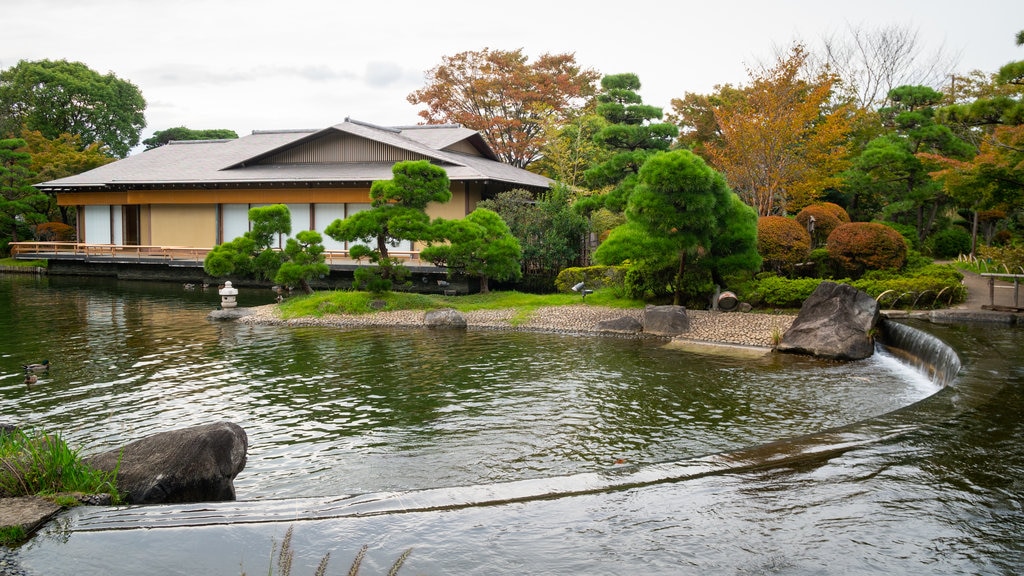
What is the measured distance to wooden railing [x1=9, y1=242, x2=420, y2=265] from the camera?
28094 mm

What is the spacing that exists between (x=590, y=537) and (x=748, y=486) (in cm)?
173

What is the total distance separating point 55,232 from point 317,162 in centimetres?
1483

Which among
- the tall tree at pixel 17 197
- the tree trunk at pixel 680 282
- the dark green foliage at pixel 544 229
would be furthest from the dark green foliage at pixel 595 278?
the tall tree at pixel 17 197

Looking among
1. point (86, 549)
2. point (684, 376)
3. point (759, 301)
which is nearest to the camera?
point (86, 549)

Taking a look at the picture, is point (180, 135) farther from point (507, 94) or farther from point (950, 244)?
point (950, 244)

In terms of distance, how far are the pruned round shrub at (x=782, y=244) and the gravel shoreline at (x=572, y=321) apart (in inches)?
123

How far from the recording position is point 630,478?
20.6ft

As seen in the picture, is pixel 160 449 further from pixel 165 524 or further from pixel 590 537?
pixel 590 537

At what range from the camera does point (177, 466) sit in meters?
5.60

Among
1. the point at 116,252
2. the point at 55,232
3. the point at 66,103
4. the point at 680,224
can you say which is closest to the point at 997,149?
the point at 680,224

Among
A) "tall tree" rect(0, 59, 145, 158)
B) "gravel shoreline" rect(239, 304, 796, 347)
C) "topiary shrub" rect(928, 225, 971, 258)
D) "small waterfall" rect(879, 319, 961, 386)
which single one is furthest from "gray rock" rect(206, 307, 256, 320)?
"tall tree" rect(0, 59, 145, 158)

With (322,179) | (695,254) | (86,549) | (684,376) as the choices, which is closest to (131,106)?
(322,179)

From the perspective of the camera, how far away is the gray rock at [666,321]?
15.1 m

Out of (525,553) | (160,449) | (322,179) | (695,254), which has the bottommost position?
(525,553)
